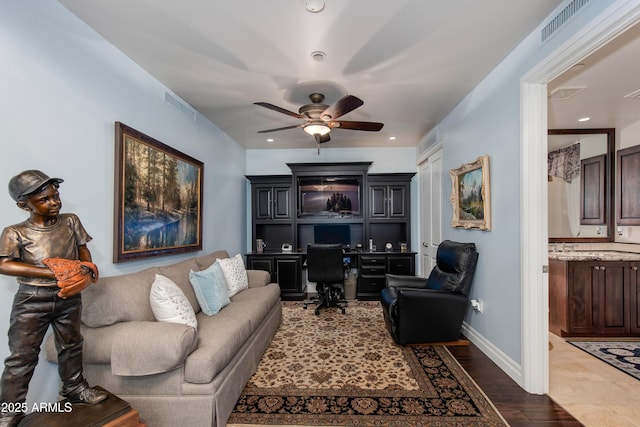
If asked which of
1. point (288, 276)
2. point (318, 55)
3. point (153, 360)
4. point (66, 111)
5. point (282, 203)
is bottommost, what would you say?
point (288, 276)

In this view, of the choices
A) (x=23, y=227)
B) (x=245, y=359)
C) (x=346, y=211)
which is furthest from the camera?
(x=346, y=211)

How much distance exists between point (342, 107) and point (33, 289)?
2.49 metres

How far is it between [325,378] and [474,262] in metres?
1.89

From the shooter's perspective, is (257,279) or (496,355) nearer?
(496,355)

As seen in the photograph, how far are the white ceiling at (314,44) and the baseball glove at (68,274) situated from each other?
1.65 meters

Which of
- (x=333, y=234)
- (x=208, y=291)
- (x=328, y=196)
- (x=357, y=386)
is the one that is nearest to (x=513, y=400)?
(x=357, y=386)

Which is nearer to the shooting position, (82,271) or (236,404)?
(82,271)

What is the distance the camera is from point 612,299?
3238 mm

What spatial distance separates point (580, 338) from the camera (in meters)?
3.26

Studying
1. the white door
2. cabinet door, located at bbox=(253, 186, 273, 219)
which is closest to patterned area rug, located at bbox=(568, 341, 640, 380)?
the white door

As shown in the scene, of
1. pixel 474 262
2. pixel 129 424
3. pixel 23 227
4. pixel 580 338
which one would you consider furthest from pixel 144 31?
pixel 580 338

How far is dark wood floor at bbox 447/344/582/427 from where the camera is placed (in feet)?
6.30

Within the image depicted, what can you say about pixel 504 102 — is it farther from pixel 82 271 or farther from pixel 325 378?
pixel 82 271

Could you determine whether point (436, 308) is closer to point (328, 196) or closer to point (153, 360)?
point (153, 360)
